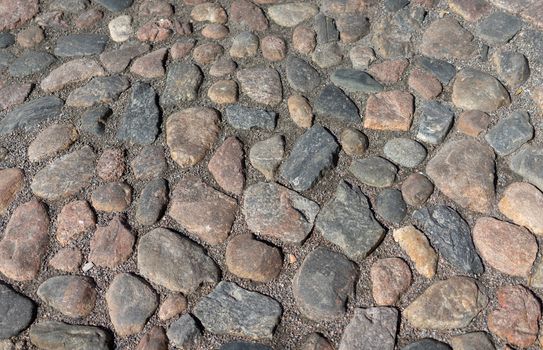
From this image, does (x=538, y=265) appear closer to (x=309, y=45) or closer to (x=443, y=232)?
(x=443, y=232)

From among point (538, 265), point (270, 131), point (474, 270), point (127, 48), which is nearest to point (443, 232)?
point (474, 270)

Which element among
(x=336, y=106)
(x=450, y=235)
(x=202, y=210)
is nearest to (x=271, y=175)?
(x=202, y=210)

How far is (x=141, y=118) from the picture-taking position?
2.64 metres

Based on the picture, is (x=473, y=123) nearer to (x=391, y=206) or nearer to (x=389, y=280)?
(x=391, y=206)

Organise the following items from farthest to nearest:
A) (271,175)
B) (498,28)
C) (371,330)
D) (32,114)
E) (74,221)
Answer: (498,28)
(32,114)
(271,175)
(74,221)
(371,330)

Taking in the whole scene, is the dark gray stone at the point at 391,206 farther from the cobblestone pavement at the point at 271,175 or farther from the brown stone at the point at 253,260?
the brown stone at the point at 253,260

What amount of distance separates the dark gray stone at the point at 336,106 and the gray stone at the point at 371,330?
86 centimetres

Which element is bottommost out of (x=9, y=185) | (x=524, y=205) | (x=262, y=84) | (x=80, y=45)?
(x=9, y=185)

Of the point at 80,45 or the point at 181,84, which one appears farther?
the point at 80,45

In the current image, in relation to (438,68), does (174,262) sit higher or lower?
lower

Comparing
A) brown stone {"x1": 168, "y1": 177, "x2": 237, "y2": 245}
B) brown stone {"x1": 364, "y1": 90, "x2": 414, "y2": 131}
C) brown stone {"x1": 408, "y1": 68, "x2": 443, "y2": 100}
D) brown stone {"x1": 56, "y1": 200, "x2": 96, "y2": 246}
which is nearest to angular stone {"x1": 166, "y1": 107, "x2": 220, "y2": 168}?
brown stone {"x1": 168, "y1": 177, "x2": 237, "y2": 245}

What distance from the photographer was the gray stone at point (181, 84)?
2715 mm

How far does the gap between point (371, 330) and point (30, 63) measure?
198 centimetres

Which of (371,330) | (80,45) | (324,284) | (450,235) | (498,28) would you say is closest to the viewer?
(371,330)
